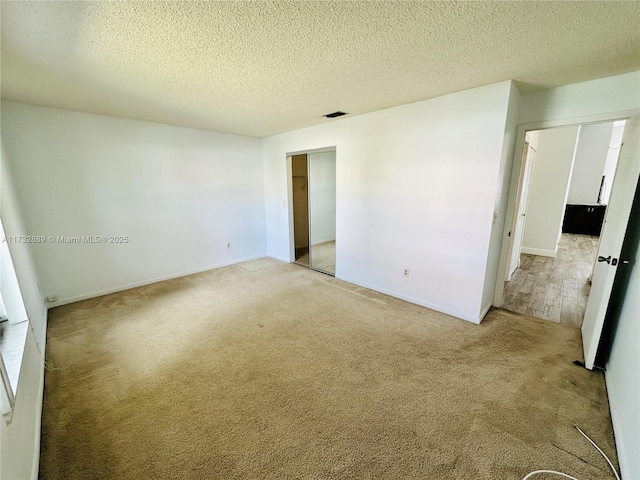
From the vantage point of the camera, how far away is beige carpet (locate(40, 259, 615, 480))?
1.43 metres

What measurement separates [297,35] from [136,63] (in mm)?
1242

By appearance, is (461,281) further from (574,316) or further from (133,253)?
(133,253)

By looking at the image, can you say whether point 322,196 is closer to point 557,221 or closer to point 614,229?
point 614,229

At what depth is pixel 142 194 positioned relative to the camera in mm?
3748

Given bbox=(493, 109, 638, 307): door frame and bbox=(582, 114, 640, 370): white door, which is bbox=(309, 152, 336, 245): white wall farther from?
bbox=(582, 114, 640, 370): white door

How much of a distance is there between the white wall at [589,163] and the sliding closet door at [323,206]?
7.04 m

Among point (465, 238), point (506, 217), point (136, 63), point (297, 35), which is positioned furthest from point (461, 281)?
point (136, 63)

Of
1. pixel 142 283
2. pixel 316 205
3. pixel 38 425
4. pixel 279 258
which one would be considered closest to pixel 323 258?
pixel 279 258

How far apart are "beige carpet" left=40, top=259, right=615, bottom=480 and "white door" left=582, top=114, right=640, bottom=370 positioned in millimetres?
272

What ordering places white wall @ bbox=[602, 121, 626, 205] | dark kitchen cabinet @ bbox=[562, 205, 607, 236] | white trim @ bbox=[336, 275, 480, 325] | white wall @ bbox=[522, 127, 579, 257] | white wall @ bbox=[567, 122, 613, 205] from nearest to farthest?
white trim @ bbox=[336, 275, 480, 325] < white wall @ bbox=[522, 127, 579, 257] < white wall @ bbox=[567, 122, 613, 205] < dark kitchen cabinet @ bbox=[562, 205, 607, 236] < white wall @ bbox=[602, 121, 626, 205]

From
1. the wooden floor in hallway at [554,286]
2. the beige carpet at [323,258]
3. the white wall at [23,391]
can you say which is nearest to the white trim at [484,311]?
the wooden floor in hallway at [554,286]

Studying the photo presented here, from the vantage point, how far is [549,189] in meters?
5.08

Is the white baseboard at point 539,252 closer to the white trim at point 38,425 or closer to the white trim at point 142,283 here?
the white trim at point 142,283

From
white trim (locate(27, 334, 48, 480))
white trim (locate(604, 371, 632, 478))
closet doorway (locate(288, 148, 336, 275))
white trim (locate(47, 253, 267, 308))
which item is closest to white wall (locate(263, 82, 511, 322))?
white trim (locate(604, 371, 632, 478))
